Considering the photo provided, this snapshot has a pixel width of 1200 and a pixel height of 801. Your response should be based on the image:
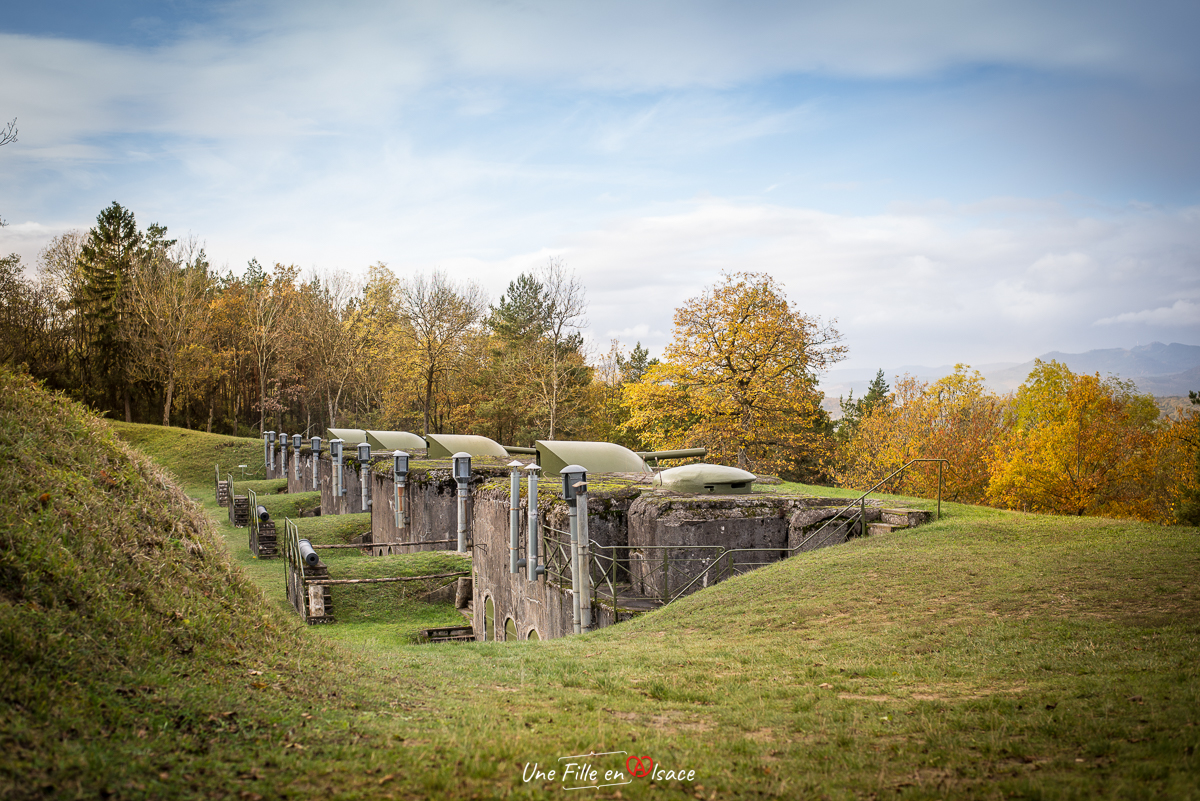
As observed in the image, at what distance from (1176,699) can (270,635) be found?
7294mm

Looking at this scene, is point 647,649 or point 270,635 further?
point 647,649

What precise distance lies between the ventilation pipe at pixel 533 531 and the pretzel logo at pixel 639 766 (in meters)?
9.04

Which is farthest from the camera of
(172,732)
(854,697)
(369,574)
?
(369,574)

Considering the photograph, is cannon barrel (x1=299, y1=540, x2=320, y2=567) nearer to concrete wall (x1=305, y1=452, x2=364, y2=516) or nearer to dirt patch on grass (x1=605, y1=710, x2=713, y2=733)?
concrete wall (x1=305, y1=452, x2=364, y2=516)

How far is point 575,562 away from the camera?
12.5 meters

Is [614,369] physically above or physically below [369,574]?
above

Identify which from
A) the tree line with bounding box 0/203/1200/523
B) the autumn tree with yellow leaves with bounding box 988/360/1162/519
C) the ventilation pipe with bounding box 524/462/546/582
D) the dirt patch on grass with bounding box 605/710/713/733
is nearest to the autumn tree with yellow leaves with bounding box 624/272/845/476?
the tree line with bounding box 0/203/1200/523

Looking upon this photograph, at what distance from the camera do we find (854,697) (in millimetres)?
6195

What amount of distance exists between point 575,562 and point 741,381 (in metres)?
19.7

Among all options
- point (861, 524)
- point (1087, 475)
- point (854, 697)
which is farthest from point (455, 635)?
point (1087, 475)

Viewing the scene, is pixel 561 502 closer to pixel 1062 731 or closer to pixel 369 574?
pixel 369 574

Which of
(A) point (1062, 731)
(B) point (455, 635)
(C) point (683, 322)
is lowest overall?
(B) point (455, 635)

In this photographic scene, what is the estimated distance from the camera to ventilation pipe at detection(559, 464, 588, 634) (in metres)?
12.4

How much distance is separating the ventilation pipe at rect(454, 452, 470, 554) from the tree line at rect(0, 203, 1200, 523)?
Result: 12586mm
